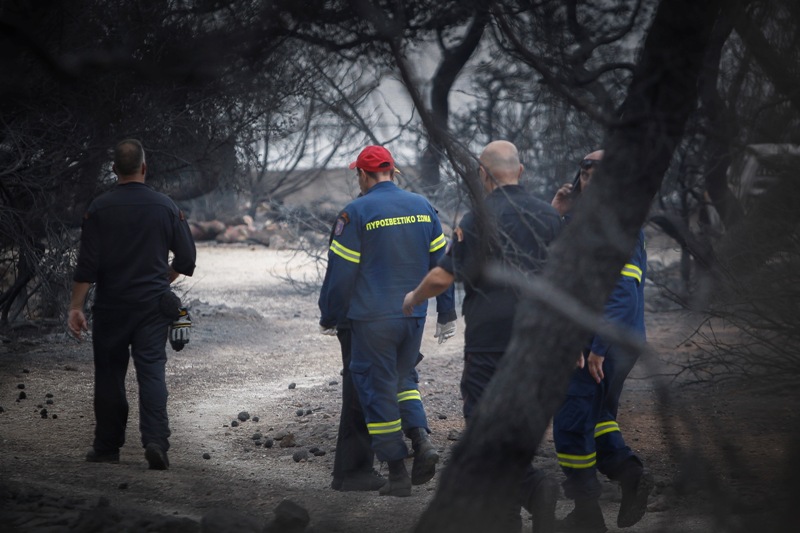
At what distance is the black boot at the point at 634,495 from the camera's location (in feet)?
16.5

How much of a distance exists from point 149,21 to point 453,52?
7.20 ft

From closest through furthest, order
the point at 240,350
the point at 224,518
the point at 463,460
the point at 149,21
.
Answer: the point at 463,460 < the point at 224,518 < the point at 149,21 < the point at 240,350

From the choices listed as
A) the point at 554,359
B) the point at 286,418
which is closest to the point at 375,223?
the point at 554,359

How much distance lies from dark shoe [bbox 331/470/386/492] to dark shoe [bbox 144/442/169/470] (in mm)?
1107

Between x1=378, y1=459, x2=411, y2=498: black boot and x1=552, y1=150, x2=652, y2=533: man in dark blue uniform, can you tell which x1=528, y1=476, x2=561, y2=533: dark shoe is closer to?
x1=552, y1=150, x2=652, y2=533: man in dark blue uniform

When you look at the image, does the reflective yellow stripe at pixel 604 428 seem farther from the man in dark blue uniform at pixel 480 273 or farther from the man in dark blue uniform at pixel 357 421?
the man in dark blue uniform at pixel 357 421

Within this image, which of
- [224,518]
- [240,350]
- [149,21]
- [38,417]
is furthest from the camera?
[240,350]

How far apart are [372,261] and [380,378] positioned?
28.6 inches

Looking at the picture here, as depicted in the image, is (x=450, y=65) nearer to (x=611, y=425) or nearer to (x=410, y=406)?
(x=410, y=406)

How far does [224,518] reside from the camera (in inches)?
165

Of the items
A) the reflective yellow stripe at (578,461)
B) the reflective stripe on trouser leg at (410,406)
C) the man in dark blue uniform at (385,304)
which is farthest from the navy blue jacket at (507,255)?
the reflective stripe on trouser leg at (410,406)

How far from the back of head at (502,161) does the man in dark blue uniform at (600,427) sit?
0.38 metres

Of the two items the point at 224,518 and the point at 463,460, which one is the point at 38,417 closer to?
the point at 224,518

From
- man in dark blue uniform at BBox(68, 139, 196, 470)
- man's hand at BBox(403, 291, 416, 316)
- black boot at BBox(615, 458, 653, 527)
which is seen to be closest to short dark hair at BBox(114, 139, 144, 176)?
man in dark blue uniform at BBox(68, 139, 196, 470)
